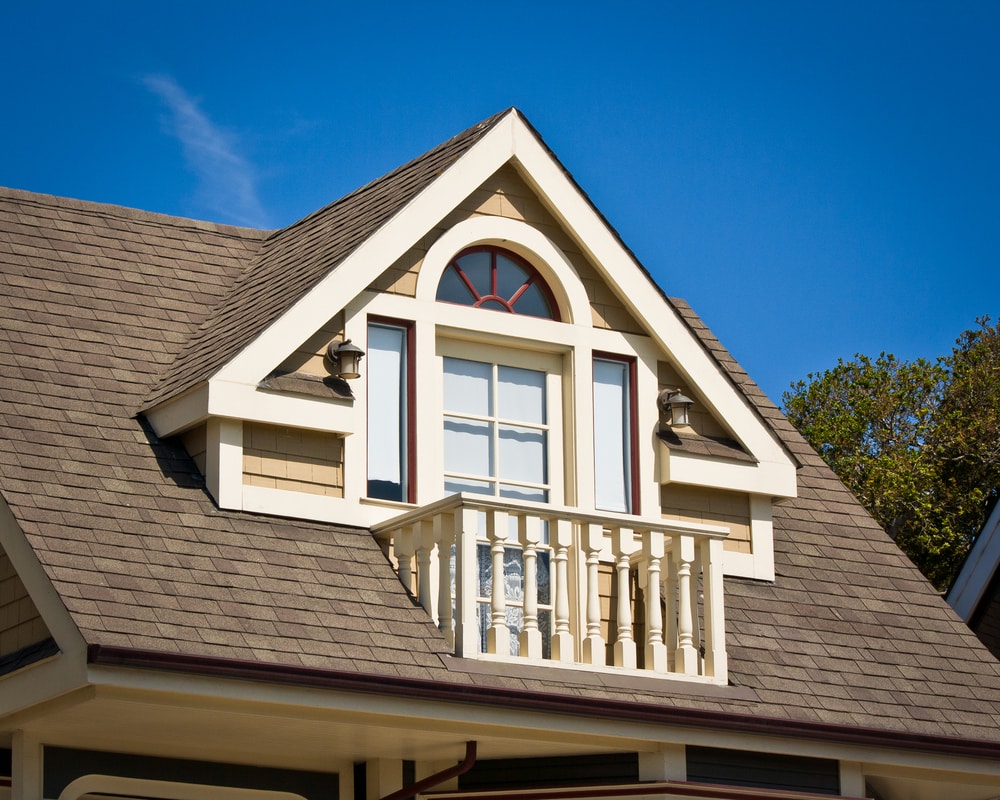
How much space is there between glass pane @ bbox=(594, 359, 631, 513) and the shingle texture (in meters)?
1.12

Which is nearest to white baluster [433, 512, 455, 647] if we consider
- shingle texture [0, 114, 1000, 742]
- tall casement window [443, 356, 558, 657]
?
shingle texture [0, 114, 1000, 742]

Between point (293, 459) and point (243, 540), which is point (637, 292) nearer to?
point (293, 459)

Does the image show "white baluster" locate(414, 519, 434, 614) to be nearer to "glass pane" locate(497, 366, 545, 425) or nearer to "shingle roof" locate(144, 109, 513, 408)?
"glass pane" locate(497, 366, 545, 425)

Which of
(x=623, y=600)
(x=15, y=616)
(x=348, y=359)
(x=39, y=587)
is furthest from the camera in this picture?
(x=348, y=359)

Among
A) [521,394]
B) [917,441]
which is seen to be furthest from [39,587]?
[917,441]

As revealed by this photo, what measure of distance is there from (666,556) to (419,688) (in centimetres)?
245

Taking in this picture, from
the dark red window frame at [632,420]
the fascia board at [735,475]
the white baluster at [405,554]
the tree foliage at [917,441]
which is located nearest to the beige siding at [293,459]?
the white baluster at [405,554]

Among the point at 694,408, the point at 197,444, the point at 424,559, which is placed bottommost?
the point at 424,559

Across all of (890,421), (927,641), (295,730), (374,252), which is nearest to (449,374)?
(374,252)

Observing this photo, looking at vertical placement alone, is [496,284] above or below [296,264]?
below

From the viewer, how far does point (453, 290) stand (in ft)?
45.1

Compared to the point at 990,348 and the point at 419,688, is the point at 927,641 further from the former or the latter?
the point at 990,348

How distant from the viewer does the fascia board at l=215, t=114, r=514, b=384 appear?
1255cm

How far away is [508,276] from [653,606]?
2.86 metres
